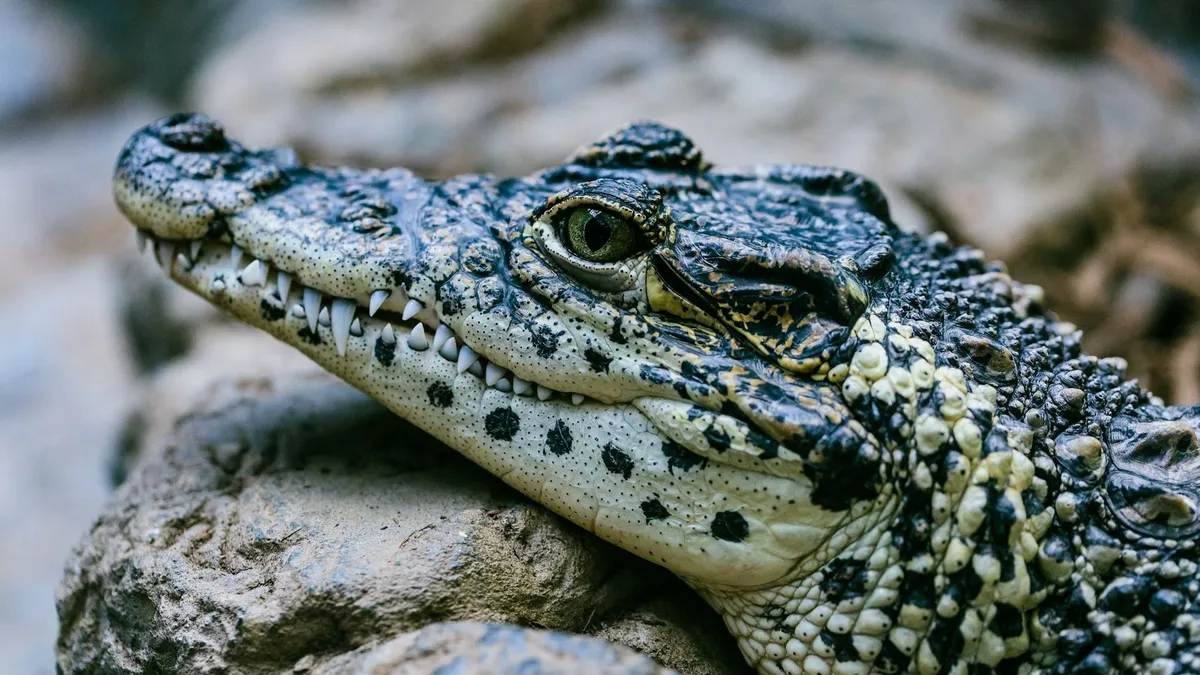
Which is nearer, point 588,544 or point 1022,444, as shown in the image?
point 1022,444

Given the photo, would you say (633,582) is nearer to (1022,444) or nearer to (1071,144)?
(1022,444)

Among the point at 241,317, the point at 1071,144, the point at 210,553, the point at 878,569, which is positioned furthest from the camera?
the point at 1071,144

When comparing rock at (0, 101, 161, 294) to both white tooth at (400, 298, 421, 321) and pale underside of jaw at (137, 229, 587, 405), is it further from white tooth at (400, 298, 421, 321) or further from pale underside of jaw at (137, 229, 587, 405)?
white tooth at (400, 298, 421, 321)

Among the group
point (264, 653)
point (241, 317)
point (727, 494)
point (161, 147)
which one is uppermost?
point (727, 494)

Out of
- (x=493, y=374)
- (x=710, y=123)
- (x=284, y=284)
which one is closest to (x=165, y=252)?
(x=284, y=284)

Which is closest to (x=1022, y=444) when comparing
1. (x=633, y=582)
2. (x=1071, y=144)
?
(x=633, y=582)

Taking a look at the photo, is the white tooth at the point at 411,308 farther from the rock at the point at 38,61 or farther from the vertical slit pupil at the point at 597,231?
the rock at the point at 38,61

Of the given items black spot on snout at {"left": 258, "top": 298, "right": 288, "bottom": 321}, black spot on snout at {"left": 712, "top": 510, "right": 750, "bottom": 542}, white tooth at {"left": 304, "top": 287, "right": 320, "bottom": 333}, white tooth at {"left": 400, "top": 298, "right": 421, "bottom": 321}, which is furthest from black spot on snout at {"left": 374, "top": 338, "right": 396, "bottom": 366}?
black spot on snout at {"left": 712, "top": 510, "right": 750, "bottom": 542}

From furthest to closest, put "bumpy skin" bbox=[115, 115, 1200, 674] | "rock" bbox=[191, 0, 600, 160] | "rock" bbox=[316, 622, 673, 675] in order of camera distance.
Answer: "rock" bbox=[191, 0, 600, 160], "bumpy skin" bbox=[115, 115, 1200, 674], "rock" bbox=[316, 622, 673, 675]
